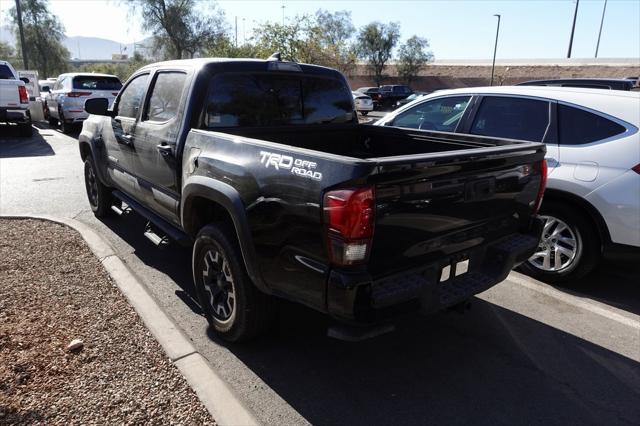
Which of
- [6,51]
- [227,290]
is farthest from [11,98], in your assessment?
[6,51]

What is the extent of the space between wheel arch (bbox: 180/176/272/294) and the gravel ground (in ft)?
2.66

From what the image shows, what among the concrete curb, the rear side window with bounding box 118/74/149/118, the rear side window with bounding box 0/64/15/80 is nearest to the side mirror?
the rear side window with bounding box 118/74/149/118

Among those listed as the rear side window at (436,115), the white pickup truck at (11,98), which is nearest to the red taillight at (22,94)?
the white pickup truck at (11,98)

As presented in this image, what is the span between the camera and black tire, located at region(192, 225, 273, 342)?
3.17 meters

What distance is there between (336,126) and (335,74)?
0.51 metres

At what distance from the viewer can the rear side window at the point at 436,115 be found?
5.53 m

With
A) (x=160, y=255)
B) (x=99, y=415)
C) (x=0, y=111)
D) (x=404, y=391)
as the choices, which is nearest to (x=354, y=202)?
(x=404, y=391)

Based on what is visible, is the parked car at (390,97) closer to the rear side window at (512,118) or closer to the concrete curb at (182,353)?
the rear side window at (512,118)

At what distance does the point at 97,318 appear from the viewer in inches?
144

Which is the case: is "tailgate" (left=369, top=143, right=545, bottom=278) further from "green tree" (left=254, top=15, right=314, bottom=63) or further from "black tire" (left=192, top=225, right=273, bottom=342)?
"green tree" (left=254, top=15, right=314, bottom=63)

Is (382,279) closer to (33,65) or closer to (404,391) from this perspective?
(404,391)

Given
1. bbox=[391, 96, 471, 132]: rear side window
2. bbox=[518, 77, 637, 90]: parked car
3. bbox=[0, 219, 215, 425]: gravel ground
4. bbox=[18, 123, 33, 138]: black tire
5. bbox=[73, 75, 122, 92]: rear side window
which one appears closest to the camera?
bbox=[0, 219, 215, 425]: gravel ground

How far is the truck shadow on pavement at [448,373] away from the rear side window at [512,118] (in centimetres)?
195

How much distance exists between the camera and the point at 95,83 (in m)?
15.2
